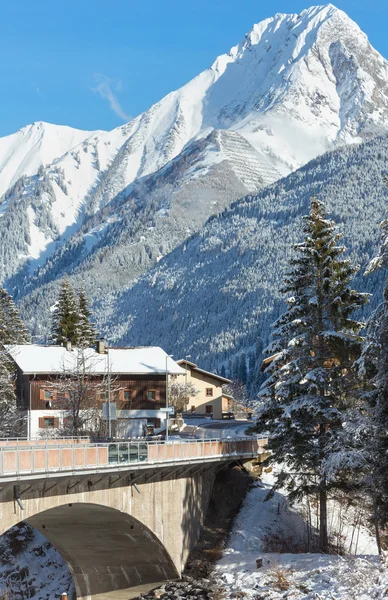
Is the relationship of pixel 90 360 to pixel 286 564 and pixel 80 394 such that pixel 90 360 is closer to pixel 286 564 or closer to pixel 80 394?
pixel 80 394

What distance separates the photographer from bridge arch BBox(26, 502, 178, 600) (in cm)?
4694

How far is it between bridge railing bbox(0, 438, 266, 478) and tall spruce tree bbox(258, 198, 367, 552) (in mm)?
4546

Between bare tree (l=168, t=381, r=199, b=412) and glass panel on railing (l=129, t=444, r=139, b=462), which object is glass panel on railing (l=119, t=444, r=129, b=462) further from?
bare tree (l=168, t=381, r=199, b=412)

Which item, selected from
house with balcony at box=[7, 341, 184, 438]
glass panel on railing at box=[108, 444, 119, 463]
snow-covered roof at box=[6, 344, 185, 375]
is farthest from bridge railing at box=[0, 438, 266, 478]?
snow-covered roof at box=[6, 344, 185, 375]

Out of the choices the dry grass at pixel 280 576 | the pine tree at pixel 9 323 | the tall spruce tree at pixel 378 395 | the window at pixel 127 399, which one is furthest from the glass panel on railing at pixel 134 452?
the window at pixel 127 399

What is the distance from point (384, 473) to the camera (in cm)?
4125

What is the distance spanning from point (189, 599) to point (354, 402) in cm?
1312

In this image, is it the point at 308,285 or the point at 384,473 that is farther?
the point at 308,285

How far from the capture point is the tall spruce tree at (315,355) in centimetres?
4834

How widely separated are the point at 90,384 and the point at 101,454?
34840mm

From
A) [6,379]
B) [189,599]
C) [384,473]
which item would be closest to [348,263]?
[384,473]

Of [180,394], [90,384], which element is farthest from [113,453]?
[180,394]

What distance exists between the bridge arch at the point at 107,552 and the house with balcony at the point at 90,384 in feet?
66.1

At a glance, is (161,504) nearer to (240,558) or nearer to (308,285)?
(240,558)
